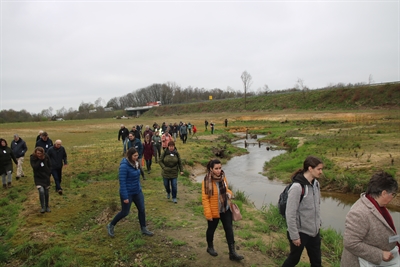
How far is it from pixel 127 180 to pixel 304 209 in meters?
3.61

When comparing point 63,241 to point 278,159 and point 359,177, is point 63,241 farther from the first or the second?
point 278,159

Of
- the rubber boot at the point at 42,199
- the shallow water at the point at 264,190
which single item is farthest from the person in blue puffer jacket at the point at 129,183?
the shallow water at the point at 264,190

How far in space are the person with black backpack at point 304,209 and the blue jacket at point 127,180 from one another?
3379 millimetres

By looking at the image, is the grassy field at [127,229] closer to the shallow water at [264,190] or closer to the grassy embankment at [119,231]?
the grassy embankment at [119,231]

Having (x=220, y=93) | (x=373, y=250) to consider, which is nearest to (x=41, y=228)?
(x=373, y=250)

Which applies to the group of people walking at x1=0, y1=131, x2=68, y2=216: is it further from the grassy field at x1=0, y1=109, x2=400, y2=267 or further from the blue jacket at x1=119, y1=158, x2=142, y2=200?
the blue jacket at x1=119, y1=158, x2=142, y2=200

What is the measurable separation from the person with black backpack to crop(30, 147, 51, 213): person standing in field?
675 cm

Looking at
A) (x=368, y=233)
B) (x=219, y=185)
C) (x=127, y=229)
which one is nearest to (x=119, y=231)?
(x=127, y=229)

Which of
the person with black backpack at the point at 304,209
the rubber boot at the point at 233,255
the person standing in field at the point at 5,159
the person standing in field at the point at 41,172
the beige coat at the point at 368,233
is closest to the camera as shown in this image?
the beige coat at the point at 368,233

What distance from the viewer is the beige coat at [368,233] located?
121 inches

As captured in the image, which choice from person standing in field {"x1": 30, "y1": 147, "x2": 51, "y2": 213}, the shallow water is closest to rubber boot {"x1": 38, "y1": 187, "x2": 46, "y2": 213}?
person standing in field {"x1": 30, "y1": 147, "x2": 51, "y2": 213}

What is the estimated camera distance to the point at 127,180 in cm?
611

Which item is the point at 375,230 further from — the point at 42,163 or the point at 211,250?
the point at 42,163

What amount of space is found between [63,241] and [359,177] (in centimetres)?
1186
